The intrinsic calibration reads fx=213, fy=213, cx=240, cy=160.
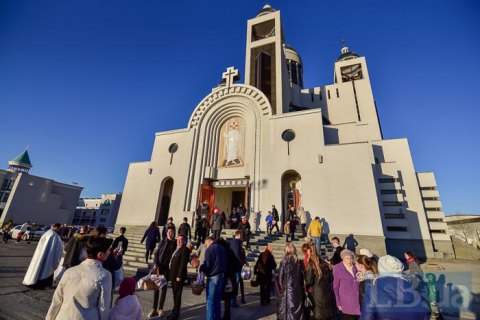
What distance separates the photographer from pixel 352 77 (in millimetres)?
27625

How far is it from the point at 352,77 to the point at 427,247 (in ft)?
71.4

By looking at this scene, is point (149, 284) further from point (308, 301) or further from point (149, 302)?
point (308, 301)

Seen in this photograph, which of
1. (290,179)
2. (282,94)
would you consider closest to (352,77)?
(282,94)

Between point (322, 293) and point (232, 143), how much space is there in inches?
541

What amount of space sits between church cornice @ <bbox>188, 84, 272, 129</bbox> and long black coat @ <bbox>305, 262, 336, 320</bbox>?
45.9ft

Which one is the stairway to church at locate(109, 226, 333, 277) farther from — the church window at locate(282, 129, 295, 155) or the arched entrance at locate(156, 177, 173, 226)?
the church window at locate(282, 129, 295, 155)

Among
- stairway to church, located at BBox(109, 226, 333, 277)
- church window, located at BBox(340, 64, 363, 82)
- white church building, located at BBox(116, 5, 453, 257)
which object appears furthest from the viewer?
church window, located at BBox(340, 64, 363, 82)

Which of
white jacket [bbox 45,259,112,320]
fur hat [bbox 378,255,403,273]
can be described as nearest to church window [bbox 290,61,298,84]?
fur hat [bbox 378,255,403,273]

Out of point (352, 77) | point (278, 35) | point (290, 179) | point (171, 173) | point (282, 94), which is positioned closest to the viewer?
point (290, 179)

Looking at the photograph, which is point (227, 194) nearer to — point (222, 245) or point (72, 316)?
point (222, 245)

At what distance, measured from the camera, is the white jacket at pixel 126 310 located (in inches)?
94.3

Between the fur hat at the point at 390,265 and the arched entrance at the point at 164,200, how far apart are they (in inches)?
605

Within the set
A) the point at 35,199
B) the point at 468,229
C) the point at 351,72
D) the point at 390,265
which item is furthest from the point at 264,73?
the point at 35,199

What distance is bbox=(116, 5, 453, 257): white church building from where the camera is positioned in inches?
477
